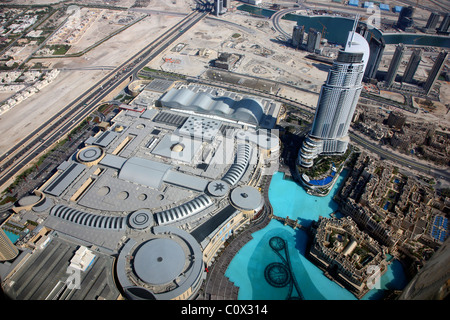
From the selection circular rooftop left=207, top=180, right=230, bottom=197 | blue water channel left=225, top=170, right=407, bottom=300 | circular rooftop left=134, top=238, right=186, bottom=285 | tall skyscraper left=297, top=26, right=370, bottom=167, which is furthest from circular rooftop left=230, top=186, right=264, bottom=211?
tall skyscraper left=297, top=26, right=370, bottom=167

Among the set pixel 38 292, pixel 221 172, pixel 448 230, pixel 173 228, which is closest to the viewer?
pixel 38 292

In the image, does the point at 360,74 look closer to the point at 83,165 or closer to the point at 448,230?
the point at 448,230

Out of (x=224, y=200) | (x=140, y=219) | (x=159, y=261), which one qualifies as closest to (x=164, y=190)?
(x=140, y=219)

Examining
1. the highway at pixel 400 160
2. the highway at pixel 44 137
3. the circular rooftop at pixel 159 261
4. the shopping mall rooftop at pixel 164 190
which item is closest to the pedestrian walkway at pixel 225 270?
the shopping mall rooftop at pixel 164 190

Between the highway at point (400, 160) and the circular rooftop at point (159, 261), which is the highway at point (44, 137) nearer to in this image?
the circular rooftop at point (159, 261)

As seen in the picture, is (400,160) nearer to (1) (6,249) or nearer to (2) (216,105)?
(2) (216,105)

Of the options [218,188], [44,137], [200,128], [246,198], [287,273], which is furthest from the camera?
[44,137]
